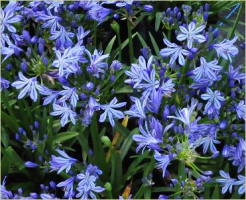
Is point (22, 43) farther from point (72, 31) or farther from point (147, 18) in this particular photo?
point (147, 18)

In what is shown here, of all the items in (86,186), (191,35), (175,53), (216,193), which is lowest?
(216,193)

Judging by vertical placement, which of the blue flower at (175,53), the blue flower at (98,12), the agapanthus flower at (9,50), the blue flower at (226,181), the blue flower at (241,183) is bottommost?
the blue flower at (226,181)

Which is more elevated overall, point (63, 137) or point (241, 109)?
point (241, 109)

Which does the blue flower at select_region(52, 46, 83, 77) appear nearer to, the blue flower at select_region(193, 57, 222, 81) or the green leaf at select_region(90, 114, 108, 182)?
the green leaf at select_region(90, 114, 108, 182)

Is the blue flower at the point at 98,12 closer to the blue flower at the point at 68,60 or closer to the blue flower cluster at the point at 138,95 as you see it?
the blue flower cluster at the point at 138,95

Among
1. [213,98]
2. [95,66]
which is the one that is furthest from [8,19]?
[213,98]

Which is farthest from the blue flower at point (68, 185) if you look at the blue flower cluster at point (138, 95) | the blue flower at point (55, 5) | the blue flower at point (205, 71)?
the blue flower at point (55, 5)

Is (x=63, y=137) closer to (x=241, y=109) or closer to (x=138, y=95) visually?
(x=138, y=95)

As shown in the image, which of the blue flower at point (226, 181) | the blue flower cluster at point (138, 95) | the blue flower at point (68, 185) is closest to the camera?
the blue flower cluster at point (138, 95)

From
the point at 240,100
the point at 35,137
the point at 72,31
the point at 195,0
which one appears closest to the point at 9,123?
the point at 35,137

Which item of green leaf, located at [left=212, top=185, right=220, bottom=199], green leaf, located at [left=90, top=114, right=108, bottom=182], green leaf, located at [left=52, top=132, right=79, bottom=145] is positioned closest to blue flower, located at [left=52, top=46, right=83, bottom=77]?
green leaf, located at [left=90, top=114, right=108, bottom=182]

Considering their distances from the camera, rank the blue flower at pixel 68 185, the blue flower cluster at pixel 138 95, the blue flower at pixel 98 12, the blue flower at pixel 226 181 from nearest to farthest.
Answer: the blue flower cluster at pixel 138 95, the blue flower at pixel 68 185, the blue flower at pixel 226 181, the blue flower at pixel 98 12

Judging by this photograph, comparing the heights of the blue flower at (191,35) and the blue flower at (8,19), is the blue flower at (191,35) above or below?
above
